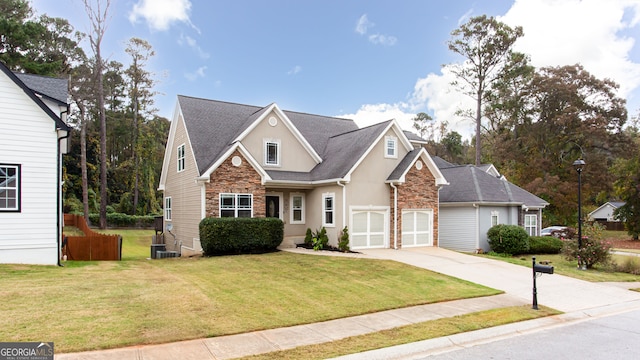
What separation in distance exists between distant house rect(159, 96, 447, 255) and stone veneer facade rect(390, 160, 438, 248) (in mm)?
50

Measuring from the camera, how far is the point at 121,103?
168 feet

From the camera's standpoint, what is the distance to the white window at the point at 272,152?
20297 millimetres

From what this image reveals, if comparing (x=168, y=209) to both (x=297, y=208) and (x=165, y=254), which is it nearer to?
(x=165, y=254)

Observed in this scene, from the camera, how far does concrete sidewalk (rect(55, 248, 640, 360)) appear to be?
609cm

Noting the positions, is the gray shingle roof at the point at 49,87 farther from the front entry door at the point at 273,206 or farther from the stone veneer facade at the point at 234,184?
the front entry door at the point at 273,206

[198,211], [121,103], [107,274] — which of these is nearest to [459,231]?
[198,211]

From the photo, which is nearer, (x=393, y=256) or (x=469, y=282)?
(x=469, y=282)

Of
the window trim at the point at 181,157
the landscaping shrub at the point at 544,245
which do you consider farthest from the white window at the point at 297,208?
the landscaping shrub at the point at 544,245

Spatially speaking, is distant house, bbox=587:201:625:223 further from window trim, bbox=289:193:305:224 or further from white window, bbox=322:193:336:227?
white window, bbox=322:193:336:227

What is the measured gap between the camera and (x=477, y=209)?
2225 cm

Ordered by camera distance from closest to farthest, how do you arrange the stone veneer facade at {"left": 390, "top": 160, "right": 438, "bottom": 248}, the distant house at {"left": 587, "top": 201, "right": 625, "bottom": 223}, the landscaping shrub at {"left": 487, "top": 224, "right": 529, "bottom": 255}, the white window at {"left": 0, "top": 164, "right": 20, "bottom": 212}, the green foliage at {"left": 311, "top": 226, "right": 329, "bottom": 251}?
A: the white window at {"left": 0, "top": 164, "right": 20, "bottom": 212} < the green foliage at {"left": 311, "top": 226, "right": 329, "bottom": 251} < the stone veneer facade at {"left": 390, "top": 160, "right": 438, "bottom": 248} < the landscaping shrub at {"left": 487, "top": 224, "right": 529, "bottom": 255} < the distant house at {"left": 587, "top": 201, "right": 625, "bottom": 223}

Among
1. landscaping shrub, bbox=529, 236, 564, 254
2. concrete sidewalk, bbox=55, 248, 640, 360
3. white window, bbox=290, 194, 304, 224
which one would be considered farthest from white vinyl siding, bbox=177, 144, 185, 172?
landscaping shrub, bbox=529, 236, 564, 254

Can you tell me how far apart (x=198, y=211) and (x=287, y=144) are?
588 centimetres

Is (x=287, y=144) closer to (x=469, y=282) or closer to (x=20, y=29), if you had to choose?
(x=469, y=282)
